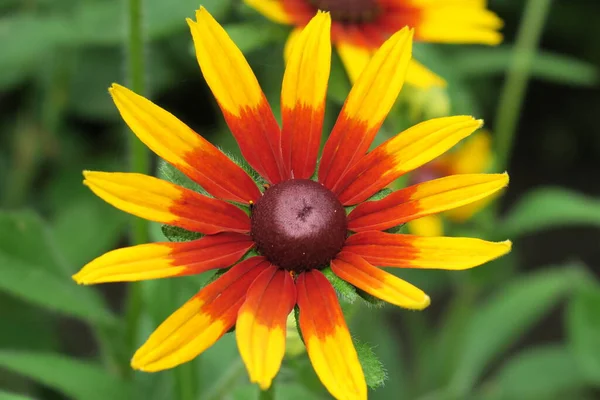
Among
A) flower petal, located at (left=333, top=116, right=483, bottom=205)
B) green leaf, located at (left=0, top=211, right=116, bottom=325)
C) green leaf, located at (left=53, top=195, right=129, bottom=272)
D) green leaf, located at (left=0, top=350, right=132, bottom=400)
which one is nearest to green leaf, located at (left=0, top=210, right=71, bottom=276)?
green leaf, located at (left=0, top=211, right=116, bottom=325)

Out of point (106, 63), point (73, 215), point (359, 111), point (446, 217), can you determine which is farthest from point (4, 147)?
point (359, 111)

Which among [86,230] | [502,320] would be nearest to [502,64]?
[502,320]

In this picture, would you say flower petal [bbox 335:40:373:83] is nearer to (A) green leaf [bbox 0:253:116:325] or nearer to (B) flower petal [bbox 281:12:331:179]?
(B) flower petal [bbox 281:12:331:179]

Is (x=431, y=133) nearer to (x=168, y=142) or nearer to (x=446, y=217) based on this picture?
(x=168, y=142)

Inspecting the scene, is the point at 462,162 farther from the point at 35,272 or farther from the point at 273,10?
the point at 35,272

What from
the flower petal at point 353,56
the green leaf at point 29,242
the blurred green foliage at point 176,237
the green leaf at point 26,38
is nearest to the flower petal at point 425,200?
the blurred green foliage at point 176,237

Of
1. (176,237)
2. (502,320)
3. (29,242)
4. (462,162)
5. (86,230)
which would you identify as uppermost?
(462,162)

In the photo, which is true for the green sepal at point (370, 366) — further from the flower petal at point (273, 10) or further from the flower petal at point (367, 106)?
the flower petal at point (273, 10)
